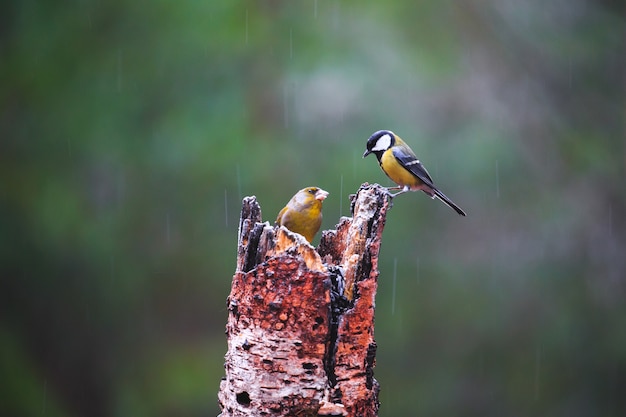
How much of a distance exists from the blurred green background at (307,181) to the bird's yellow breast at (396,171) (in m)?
1.02

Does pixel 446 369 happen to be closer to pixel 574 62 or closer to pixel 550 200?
pixel 550 200

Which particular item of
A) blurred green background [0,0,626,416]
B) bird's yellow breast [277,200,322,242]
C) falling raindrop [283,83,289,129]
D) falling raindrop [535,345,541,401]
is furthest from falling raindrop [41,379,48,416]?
falling raindrop [535,345,541,401]

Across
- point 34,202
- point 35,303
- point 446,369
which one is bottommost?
point 446,369

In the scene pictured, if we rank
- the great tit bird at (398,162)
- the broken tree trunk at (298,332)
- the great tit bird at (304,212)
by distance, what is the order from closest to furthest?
the broken tree trunk at (298,332), the great tit bird at (304,212), the great tit bird at (398,162)

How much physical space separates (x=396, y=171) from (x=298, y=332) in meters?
1.73

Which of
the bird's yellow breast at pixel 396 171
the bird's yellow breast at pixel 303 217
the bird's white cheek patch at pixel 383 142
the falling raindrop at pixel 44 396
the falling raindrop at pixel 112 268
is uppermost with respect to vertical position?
the bird's white cheek patch at pixel 383 142

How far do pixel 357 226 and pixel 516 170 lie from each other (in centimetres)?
303

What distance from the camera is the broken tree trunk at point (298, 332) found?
1830 mm

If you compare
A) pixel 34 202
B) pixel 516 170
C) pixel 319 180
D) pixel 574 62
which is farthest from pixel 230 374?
pixel 574 62

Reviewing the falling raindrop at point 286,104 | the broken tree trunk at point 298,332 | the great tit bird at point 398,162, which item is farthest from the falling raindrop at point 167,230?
the broken tree trunk at point 298,332

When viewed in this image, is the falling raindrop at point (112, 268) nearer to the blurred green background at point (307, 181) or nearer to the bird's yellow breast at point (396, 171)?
the blurred green background at point (307, 181)

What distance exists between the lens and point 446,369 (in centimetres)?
467

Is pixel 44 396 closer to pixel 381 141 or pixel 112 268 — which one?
pixel 112 268

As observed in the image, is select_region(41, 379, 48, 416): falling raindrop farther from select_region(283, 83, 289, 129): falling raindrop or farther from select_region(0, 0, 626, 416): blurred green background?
select_region(283, 83, 289, 129): falling raindrop
